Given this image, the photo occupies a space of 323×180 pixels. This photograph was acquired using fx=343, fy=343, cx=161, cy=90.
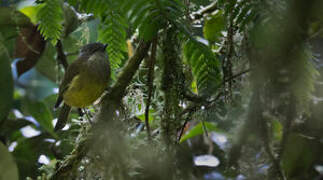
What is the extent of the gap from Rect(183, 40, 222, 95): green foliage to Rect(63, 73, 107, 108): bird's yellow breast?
1.38 feet

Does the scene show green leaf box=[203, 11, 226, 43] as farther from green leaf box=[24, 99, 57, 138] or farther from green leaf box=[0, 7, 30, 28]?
green leaf box=[0, 7, 30, 28]

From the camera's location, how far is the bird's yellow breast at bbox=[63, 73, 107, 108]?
1235 mm

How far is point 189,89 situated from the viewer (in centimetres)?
114

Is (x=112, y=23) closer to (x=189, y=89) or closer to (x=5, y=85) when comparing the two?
(x=189, y=89)

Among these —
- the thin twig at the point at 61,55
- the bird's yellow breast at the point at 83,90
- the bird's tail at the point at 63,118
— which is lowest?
the bird's tail at the point at 63,118

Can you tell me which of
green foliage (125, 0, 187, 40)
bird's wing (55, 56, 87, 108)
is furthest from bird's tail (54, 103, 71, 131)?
green foliage (125, 0, 187, 40)

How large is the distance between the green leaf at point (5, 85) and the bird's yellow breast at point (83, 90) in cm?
22

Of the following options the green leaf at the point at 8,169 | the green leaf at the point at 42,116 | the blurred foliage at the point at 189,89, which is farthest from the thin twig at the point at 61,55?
the green leaf at the point at 8,169

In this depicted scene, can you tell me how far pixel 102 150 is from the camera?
0.98 m

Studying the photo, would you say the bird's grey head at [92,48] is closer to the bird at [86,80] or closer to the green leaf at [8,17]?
the bird at [86,80]

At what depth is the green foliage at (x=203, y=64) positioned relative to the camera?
89cm

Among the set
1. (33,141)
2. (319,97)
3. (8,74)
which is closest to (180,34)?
(319,97)

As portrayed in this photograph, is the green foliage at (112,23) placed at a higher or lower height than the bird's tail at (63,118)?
higher

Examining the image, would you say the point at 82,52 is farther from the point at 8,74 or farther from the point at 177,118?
the point at 177,118
